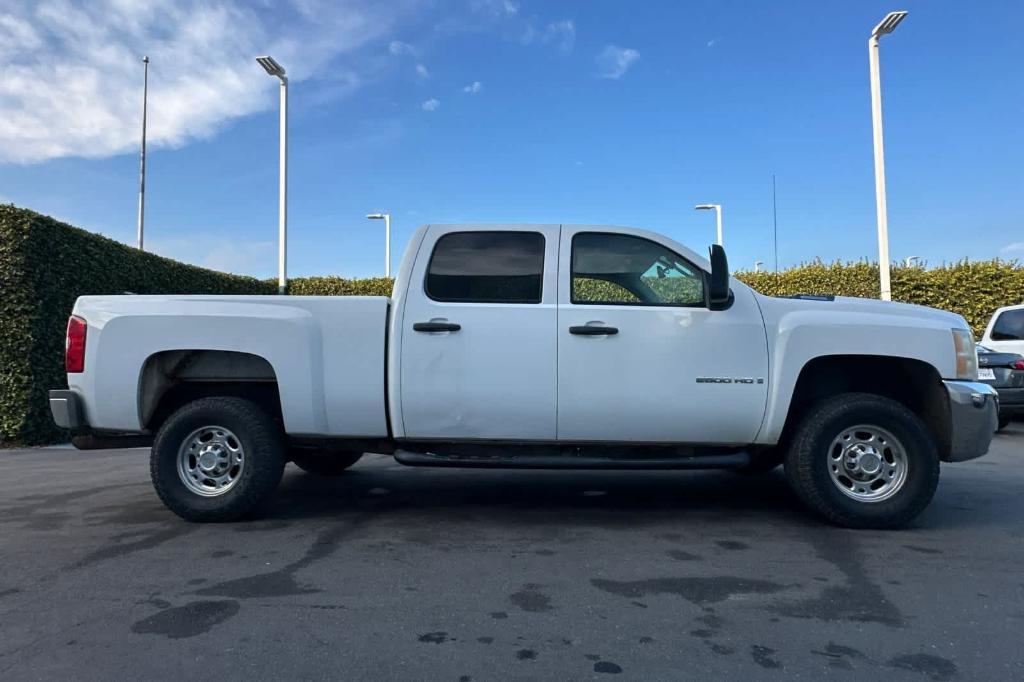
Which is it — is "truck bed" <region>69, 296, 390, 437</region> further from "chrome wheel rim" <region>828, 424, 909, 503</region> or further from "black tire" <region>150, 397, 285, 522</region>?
"chrome wheel rim" <region>828, 424, 909, 503</region>

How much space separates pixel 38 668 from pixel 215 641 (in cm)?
62

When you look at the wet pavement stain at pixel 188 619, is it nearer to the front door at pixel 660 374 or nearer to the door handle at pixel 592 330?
the front door at pixel 660 374

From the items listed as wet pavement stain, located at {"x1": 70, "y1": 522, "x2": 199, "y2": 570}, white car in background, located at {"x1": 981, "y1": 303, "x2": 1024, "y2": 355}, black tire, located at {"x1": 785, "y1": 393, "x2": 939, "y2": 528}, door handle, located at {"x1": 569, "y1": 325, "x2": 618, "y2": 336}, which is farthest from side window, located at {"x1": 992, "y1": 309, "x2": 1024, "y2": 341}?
wet pavement stain, located at {"x1": 70, "y1": 522, "x2": 199, "y2": 570}

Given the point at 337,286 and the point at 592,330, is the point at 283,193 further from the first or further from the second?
the point at 592,330

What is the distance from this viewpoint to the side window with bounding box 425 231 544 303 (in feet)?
14.9

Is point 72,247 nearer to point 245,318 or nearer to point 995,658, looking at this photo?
point 245,318

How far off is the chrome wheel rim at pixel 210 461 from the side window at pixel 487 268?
1738mm

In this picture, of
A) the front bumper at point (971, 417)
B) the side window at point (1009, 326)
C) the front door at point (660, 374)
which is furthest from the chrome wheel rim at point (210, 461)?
the side window at point (1009, 326)

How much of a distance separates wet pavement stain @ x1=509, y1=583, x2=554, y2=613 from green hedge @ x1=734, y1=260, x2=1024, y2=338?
11.5 metres

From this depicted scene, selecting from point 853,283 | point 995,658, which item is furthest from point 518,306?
point 853,283

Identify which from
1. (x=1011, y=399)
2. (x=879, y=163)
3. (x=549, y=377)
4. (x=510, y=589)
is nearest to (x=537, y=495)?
(x=549, y=377)

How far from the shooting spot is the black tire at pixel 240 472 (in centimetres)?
450

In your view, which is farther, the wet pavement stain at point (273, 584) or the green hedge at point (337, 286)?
the green hedge at point (337, 286)

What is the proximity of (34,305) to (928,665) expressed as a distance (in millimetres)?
10007
